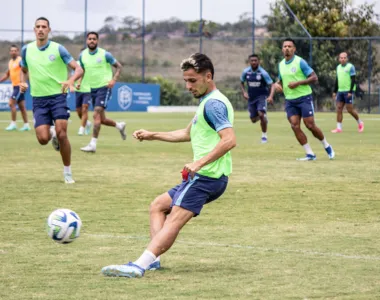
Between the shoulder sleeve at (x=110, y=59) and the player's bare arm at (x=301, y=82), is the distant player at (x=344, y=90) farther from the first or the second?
the player's bare arm at (x=301, y=82)

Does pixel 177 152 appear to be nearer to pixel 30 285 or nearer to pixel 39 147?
pixel 39 147

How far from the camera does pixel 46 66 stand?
14391mm

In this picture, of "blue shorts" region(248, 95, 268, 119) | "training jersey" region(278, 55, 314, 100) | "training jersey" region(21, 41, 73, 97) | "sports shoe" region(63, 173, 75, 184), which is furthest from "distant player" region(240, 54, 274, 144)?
"sports shoe" region(63, 173, 75, 184)

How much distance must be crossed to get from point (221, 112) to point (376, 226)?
3.37 meters

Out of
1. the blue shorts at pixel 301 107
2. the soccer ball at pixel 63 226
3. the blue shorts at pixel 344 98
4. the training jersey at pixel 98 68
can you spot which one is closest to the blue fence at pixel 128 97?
the blue shorts at pixel 344 98

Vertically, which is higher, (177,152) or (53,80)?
(53,80)

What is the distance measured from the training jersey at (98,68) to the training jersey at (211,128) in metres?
13.7

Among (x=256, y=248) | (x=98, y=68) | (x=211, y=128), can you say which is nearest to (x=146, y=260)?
(x=211, y=128)

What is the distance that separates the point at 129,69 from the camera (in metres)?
60.8

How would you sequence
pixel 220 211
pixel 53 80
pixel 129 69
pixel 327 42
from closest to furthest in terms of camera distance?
pixel 220 211 → pixel 53 80 → pixel 327 42 → pixel 129 69

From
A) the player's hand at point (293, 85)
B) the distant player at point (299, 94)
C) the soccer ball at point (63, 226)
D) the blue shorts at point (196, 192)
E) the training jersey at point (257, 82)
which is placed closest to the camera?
the blue shorts at point (196, 192)

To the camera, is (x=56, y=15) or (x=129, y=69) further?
(x=129, y=69)

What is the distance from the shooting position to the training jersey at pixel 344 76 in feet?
96.5

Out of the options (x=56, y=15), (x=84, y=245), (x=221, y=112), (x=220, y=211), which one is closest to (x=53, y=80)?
(x=220, y=211)
